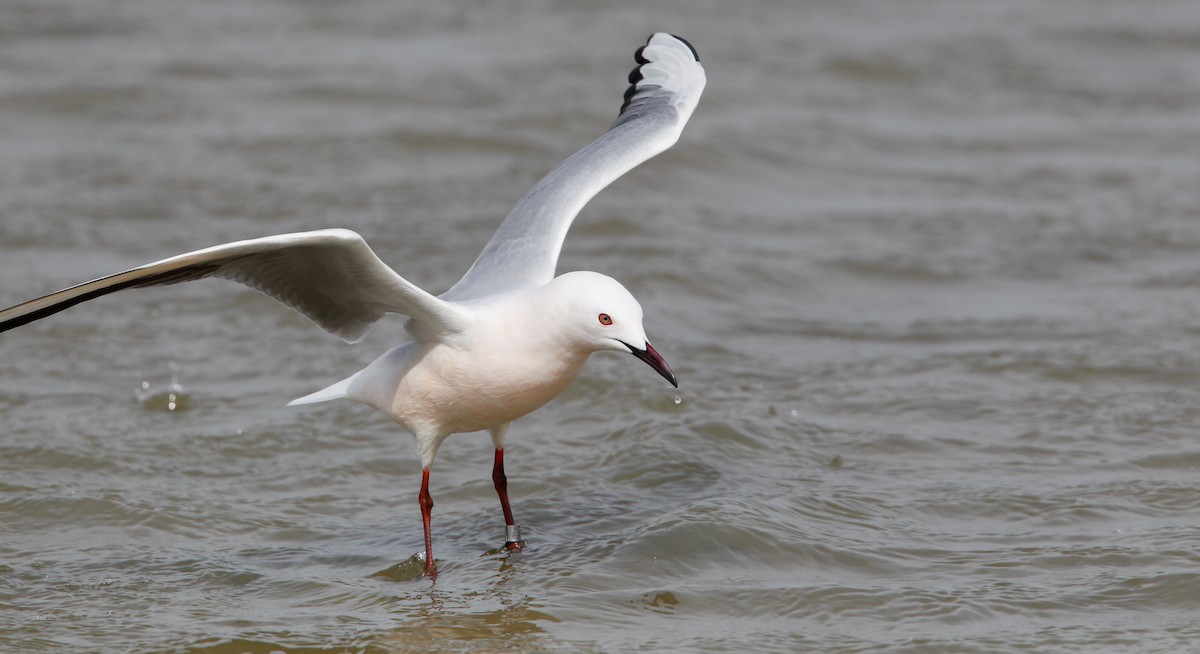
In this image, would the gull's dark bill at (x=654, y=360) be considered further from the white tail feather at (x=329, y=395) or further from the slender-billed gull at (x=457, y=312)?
the white tail feather at (x=329, y=395)

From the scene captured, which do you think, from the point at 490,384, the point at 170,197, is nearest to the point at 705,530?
the point at 490,384

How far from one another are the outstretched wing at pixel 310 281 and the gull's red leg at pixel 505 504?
83 centimetres

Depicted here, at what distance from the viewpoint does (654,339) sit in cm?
909

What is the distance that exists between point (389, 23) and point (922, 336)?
28.7ft

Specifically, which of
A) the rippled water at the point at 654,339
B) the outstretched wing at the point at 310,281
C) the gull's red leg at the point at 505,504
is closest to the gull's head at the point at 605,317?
the outstretched wing at the point at 310,281

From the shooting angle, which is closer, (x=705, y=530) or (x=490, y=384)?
(x=490, y=384)

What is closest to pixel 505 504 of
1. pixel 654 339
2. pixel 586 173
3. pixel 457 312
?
pixel 457 312

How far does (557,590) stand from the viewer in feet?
19.2

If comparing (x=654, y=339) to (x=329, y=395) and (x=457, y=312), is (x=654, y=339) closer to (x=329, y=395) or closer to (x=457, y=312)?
(x=329, y=395)

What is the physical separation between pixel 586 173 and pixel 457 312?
4.70 ft

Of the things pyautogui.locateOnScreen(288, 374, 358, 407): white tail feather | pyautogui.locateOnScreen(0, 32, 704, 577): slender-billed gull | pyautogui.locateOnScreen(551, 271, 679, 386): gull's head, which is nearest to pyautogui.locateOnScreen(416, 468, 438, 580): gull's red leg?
pyautogui.locateOnScreen(0, 32, 704, 577): slender-billed gull

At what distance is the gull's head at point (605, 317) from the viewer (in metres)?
5.36

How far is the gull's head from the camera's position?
5.36 m

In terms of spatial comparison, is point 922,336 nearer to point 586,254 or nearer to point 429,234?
point 586,254
